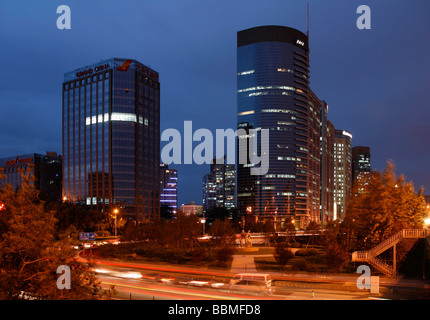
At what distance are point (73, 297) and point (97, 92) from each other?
513 feet

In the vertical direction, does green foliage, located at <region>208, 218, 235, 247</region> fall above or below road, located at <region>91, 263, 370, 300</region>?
below

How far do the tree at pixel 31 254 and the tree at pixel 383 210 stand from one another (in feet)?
135

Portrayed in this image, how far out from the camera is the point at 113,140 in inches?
6024

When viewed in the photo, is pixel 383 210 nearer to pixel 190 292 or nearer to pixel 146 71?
pixel 190 292

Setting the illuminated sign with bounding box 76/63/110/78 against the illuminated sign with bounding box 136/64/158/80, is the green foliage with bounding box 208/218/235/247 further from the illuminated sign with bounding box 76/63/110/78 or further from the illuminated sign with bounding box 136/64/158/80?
the illuminated sign with bounding box 76/63/110/78

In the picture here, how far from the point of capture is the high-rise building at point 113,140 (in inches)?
5999

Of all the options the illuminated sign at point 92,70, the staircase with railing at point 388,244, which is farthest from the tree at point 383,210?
the illuminated sign at point 92,70

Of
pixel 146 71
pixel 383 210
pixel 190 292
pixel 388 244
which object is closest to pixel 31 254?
pixel 190 292

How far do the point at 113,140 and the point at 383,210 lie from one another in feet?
410

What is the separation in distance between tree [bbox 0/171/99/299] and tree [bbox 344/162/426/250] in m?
41.3

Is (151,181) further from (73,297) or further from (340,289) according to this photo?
(73,297)

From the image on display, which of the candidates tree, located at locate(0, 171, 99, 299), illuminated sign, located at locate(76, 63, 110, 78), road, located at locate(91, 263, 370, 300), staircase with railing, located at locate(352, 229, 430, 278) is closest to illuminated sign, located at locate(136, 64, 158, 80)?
illuminated sign, located at locate(76, 63, 110, 78)

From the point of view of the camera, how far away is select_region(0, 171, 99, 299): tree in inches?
421
